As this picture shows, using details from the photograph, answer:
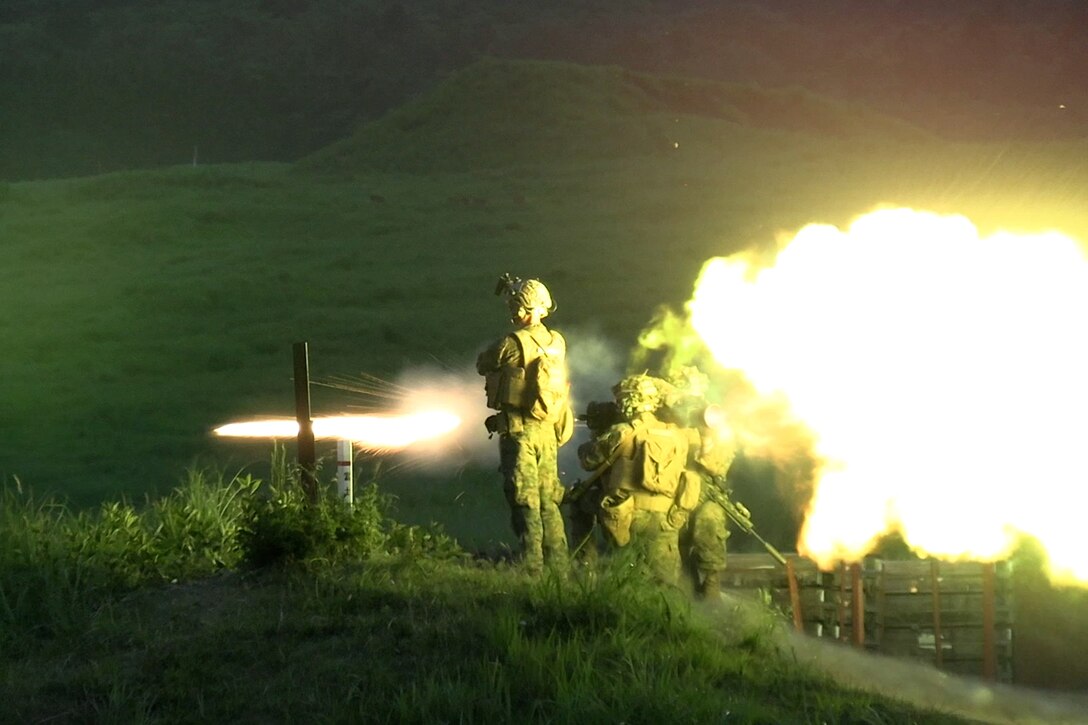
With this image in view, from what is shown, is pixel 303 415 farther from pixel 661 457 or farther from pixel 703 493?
pixel 703 493

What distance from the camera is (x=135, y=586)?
10422mm

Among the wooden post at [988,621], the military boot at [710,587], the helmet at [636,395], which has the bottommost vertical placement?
the wooden post at [988,621]

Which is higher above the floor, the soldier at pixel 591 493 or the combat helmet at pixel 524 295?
the combat helmet at pixel 524 295

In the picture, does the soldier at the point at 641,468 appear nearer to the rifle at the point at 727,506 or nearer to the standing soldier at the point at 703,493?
the standing soldier at the point at 703,493

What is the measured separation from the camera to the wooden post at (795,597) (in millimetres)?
12406

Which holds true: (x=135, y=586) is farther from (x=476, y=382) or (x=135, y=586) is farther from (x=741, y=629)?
(x=476, y=382)

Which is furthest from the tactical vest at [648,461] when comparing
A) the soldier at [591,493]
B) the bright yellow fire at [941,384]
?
the bright yellow fire at [941,384]

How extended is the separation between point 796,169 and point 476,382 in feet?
153

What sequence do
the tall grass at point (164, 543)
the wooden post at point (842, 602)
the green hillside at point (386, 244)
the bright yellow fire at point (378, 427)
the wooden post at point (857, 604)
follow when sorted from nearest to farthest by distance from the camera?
1. the tall grass at point (164, 543)
2. the wooden post at point (857, 604)
3. the wooden post at point (842, 602)
4. the bright yellow fire at point (378, 427)
5. the green hillside at point (386, 244)

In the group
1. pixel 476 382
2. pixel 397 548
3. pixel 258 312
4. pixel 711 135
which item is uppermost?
pixel 711 135

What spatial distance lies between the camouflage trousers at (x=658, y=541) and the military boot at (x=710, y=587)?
0.89 feet

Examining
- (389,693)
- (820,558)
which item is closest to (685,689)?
(389,693)

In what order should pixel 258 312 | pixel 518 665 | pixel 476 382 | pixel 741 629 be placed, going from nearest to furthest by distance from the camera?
pixel 518 665
pixel 741 629
pixel 476 382
pixel 258 312

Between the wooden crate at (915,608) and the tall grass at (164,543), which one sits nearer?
the tall grass at (164,543)
